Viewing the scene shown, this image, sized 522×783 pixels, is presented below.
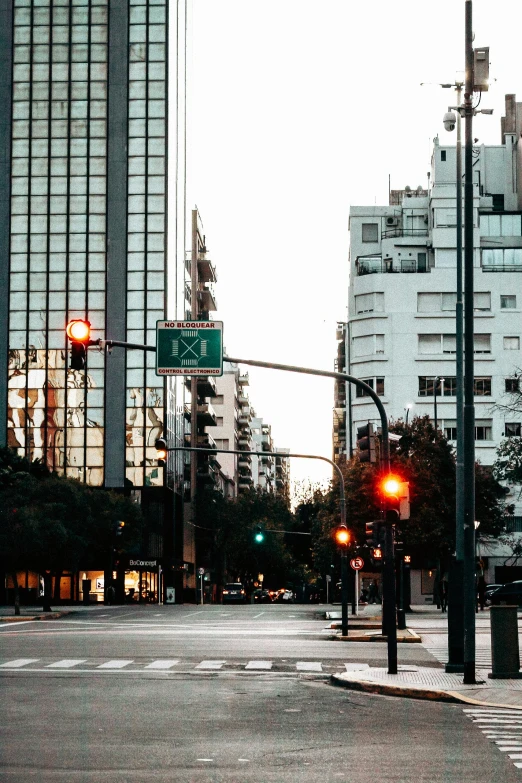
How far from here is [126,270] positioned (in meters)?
87.8

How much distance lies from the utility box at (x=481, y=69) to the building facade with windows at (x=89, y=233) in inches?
2717

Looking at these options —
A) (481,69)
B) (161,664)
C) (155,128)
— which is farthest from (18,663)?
(155,128)

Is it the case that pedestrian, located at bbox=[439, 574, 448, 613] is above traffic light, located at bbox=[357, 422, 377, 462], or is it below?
below

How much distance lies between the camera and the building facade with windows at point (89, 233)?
87.1 metres

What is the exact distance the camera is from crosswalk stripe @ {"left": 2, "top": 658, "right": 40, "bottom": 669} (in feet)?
74.5

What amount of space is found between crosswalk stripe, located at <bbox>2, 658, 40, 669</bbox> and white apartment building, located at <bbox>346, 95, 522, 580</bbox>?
63808mm

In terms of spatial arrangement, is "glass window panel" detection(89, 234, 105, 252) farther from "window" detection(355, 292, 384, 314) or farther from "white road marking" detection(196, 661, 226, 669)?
"white road marking" detection(196, 661, 226, 669)

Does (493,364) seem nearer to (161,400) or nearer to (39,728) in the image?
(161,400)

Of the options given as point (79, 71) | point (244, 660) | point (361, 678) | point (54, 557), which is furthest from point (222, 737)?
point (79, 71)

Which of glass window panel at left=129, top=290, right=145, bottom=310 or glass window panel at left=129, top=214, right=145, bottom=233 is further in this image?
glass window panel at left=129, top=214, right=145, bottom=233

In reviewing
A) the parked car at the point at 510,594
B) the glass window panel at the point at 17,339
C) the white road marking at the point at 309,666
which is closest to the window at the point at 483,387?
the parked car at the point at 510,594

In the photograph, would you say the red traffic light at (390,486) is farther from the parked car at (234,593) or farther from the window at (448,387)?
the parked car at (234,593)

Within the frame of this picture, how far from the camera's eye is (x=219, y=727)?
1307 centimetres

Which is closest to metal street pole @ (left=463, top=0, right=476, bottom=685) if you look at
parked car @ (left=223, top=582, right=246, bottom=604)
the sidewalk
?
the sidewalk
